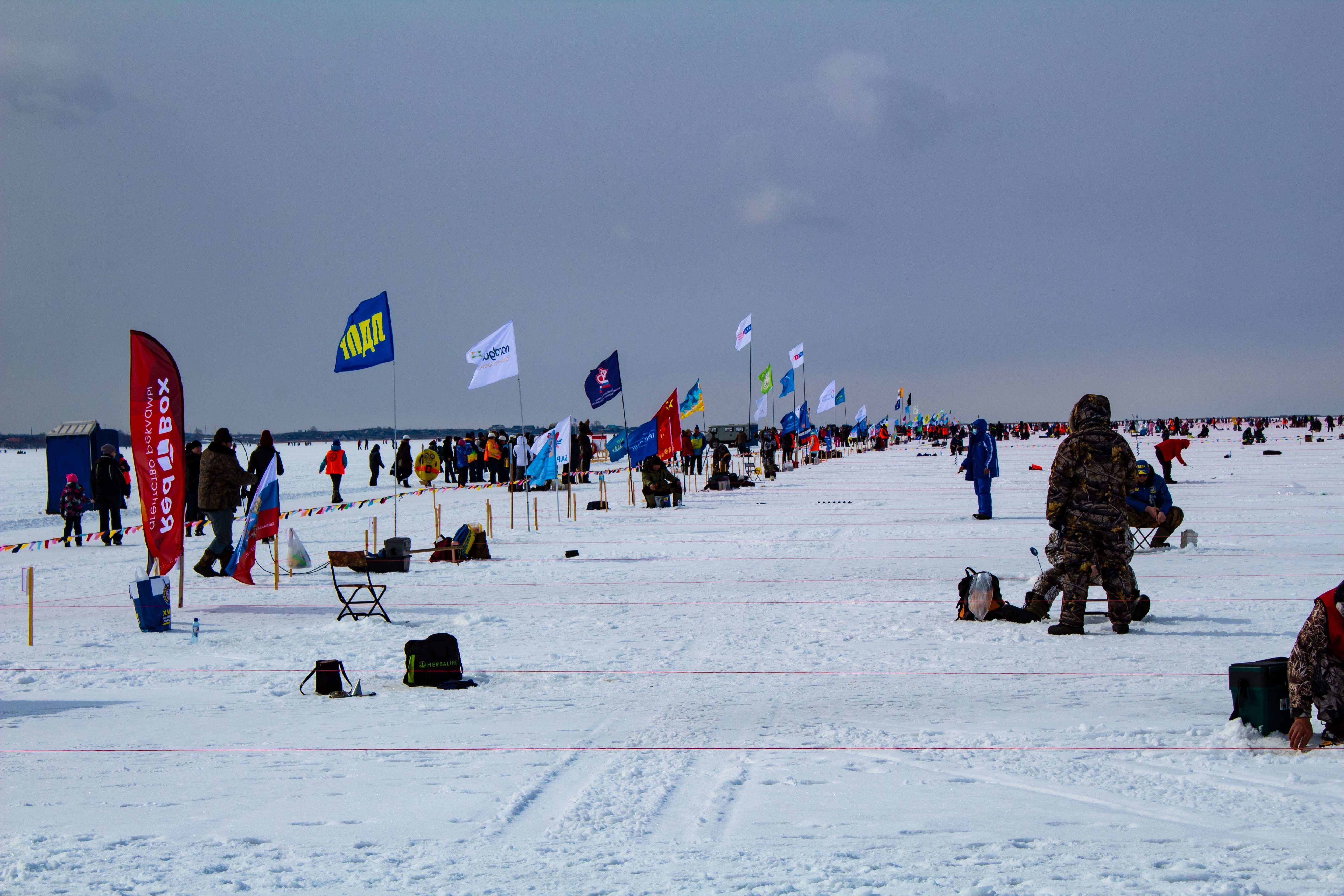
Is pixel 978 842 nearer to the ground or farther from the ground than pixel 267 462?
nearer to the ground

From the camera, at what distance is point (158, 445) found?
997cm

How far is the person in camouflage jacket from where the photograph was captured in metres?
7.91

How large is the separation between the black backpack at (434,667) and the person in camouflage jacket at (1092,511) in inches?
171

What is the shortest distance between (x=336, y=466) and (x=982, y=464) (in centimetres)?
1673

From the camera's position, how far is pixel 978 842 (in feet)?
13.3

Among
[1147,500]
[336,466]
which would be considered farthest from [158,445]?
[336,466]

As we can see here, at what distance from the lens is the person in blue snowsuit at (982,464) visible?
17797mm

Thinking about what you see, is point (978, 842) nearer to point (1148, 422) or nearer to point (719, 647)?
point (719, 647)

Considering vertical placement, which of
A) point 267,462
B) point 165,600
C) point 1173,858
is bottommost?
point 1173,858

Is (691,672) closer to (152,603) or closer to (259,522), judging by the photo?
(152,603)

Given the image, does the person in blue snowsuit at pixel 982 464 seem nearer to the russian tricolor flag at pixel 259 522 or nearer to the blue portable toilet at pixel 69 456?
the russian tricolor flag at pixel 259 522

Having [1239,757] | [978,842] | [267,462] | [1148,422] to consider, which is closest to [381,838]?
[978,842]

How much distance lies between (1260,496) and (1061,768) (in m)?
20.3

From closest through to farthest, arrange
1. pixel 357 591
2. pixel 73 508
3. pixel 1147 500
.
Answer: pixel 357 591, pixel 1147 500, pixel 73 508
